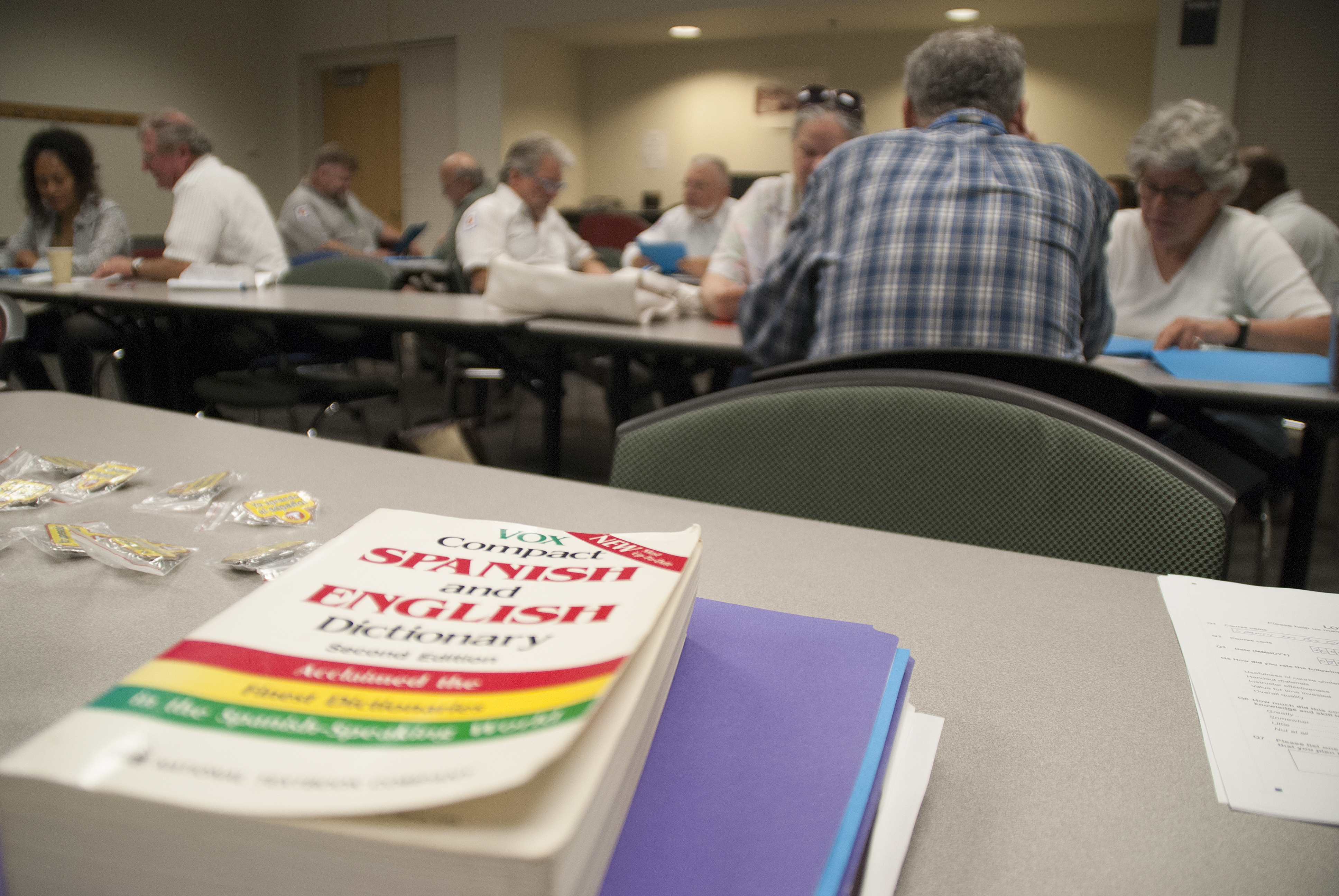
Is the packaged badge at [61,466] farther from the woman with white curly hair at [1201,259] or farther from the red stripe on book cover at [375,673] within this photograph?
the woman with white curly hair at [1201,259]

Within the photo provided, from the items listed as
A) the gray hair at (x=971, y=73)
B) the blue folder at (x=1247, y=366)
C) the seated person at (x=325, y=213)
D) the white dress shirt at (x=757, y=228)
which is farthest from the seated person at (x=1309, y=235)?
the seated person at (x=325, y=213)

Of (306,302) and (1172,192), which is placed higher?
Result: (1172,192)

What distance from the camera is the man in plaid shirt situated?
1.51 metres

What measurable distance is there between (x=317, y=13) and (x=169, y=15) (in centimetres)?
143

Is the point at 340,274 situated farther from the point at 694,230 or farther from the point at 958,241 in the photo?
the point at 958,241

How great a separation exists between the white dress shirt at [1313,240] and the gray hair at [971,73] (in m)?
1.99

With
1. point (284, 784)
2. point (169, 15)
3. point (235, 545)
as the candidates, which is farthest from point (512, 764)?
point (169, 15)

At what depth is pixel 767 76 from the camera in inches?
333

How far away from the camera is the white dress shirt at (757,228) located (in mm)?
3088

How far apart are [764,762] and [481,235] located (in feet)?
12.8

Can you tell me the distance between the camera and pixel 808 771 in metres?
0.33

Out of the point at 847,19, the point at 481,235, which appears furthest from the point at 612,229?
the point at 847,19

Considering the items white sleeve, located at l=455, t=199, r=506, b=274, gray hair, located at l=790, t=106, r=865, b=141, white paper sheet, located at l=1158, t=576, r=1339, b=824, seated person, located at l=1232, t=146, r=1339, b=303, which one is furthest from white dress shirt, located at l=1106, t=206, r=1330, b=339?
white sleeve, located at l=455, t=199, r=506, b=274

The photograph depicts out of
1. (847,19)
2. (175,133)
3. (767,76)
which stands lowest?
(175,133)
